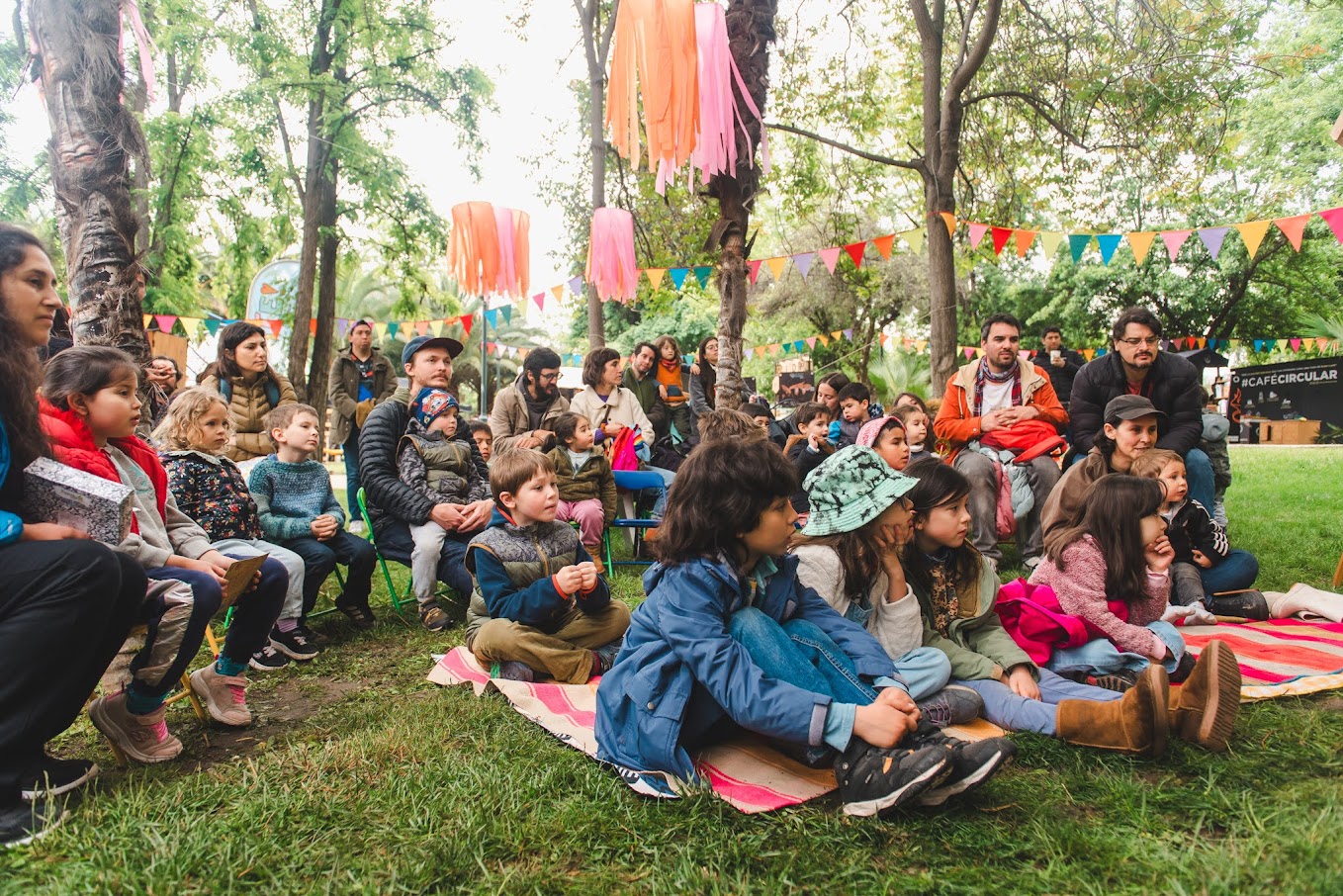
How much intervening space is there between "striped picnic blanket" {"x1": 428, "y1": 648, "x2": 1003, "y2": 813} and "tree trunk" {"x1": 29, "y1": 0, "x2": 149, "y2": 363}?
102 inches

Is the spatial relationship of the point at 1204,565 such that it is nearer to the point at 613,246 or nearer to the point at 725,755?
the point at 725,755

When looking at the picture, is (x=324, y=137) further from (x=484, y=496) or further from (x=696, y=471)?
(x=696, y=471)

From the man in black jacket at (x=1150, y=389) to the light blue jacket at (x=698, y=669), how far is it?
326 cm

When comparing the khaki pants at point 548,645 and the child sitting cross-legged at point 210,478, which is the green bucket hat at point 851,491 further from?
the child sitting cross-legged at point 210,478

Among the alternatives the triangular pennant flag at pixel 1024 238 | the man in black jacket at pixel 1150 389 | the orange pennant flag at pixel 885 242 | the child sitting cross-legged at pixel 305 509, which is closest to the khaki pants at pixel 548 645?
the child sitting cross-legged at pixel 305 509

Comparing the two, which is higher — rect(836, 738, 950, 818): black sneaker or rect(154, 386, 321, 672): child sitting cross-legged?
rect(154, 386, 321, 672): child sitting cross-legged

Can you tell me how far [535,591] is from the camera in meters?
3.25

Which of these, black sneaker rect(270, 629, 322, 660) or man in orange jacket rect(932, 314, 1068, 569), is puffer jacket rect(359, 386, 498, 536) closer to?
black sneaker rect(270, 629, 322, 660)

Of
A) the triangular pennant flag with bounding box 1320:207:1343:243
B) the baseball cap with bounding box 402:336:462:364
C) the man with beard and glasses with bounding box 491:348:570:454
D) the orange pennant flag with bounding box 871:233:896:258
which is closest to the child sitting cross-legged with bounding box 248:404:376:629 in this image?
the baseball cap with bounding box 402:336:462:364

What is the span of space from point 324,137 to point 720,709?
11.6m

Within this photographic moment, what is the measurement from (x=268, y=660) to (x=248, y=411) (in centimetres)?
198

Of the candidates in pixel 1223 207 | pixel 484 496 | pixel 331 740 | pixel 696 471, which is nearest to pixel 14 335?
pixel 331 740

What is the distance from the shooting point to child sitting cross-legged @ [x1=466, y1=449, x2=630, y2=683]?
3.30 metres

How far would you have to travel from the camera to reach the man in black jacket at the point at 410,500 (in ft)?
14.9
